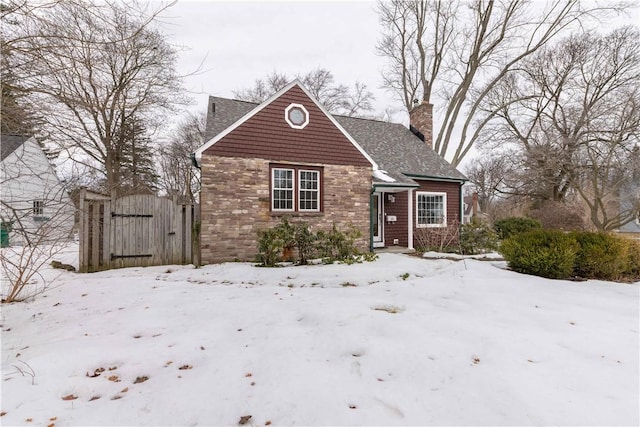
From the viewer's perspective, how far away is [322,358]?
109 inches

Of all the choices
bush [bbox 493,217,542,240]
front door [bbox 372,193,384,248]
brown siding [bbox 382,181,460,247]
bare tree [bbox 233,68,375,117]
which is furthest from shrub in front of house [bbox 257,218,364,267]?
bare tree [bbox 233,68,375,117]

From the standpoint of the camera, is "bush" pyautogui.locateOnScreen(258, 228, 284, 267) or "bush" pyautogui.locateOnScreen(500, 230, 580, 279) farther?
"bush" pyautogui.locateOnScreen(258, 228, 284, 267)

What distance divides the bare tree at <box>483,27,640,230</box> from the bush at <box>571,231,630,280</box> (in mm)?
7306

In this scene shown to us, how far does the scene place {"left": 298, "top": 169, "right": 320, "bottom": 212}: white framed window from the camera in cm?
945

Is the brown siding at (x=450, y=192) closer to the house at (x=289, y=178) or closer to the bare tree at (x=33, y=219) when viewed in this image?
the house at (x=289, y=178)

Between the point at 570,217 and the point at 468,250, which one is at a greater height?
the point at 570,217

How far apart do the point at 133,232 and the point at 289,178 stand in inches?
179

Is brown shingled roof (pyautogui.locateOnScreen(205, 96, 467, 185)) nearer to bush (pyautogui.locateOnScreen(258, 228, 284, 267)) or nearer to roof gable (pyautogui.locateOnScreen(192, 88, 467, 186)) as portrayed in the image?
roof gable (pyautogui.locateOnScreen(192, 88, 467, 186))

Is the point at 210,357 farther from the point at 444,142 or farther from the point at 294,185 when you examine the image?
the point at 444,142

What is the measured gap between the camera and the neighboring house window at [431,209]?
41.9 feet

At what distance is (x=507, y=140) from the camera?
866 inches

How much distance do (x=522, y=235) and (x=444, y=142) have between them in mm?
14563

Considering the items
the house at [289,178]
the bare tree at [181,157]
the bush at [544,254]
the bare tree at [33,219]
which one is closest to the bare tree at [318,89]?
the bare tree at [181,157]

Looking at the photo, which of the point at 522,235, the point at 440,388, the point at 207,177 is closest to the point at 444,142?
the point at 522,235
